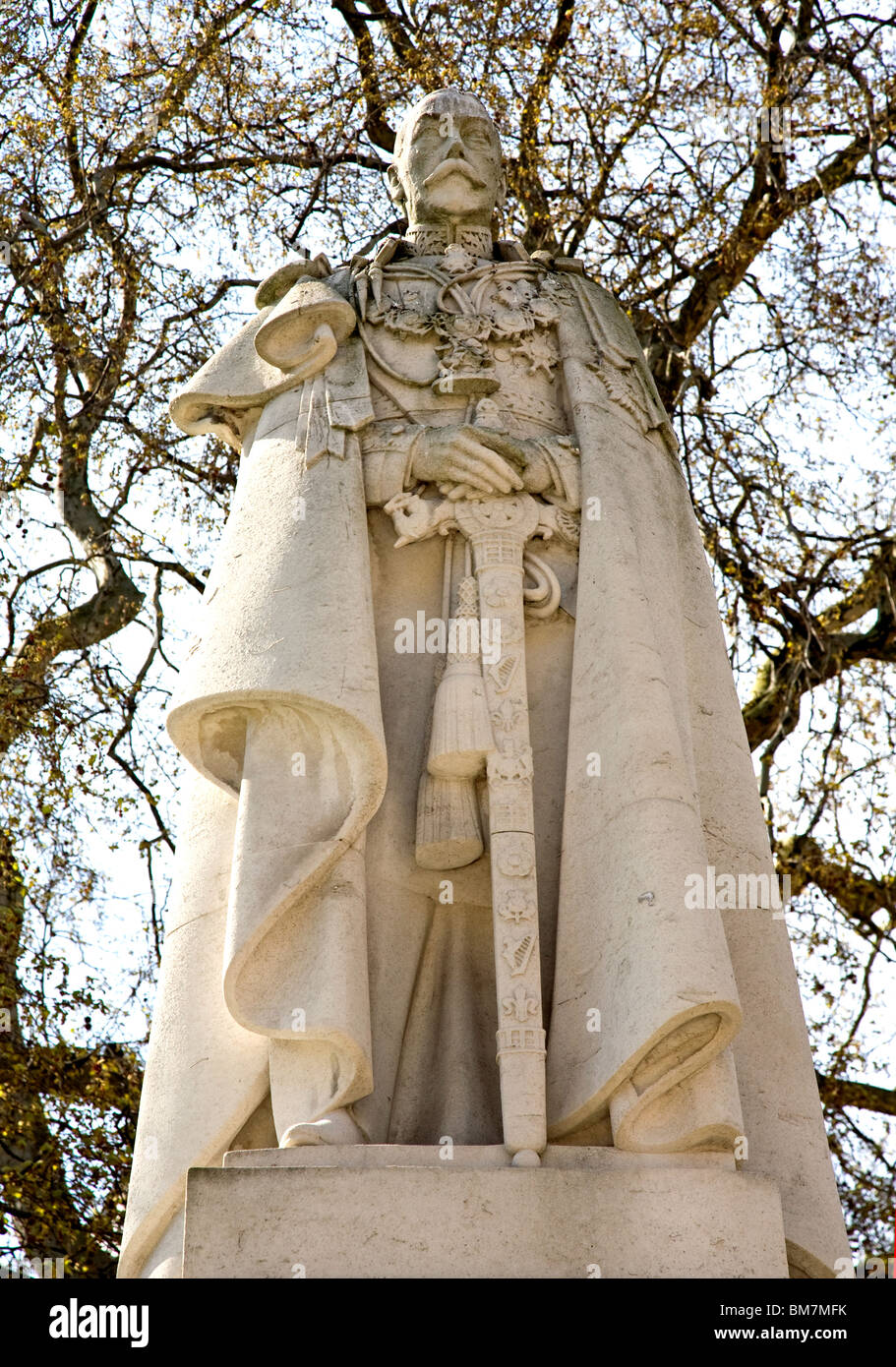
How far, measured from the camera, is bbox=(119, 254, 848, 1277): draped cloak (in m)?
5.43

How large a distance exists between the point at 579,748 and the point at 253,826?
968 mm

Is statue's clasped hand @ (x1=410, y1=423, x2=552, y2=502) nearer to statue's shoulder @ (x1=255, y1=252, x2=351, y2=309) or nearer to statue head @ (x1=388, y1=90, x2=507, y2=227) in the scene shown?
statue's shoulder @ (x1=255, y1=252, x2=351, y2=309)

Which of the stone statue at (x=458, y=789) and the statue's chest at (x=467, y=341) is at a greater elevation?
the statue's chest at (x=467, y=341)

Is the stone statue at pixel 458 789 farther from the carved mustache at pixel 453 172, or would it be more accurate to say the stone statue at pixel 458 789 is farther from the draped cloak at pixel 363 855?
the carved mustache at pixel 453 172

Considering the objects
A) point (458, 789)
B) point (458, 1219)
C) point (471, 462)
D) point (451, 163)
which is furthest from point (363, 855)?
point (451, 163)

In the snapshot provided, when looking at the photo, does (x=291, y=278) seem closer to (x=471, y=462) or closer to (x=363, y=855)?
(x=471, y=462)

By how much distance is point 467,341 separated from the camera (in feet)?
22.0

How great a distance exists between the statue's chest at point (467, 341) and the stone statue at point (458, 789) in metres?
0.01

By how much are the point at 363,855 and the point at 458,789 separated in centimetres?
33

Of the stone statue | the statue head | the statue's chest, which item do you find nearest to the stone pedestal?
the stone statue

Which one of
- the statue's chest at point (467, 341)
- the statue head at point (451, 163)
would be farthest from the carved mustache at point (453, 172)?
the statue's chest at point (467, 341)

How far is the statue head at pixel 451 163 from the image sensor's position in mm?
7117

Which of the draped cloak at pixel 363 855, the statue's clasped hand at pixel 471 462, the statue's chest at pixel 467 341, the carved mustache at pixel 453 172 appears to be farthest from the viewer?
the carved mustache at pixel 453 172
